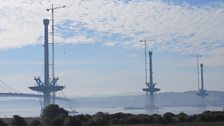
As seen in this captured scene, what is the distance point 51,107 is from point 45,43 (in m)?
99.4

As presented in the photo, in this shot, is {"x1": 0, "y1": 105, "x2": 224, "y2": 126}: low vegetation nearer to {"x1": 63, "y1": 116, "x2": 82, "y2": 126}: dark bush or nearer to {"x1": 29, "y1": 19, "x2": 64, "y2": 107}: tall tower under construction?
{"x1": 63, "y1": 116, "x2": 82, "y2": 126}: dark bush

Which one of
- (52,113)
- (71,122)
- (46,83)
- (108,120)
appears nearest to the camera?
(71,122)

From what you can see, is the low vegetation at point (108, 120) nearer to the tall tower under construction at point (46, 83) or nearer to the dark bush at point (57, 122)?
the dark bush at point (57, 122)

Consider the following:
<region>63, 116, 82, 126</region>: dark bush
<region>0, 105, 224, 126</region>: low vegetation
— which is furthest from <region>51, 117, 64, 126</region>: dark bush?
<region>63, 116, 82, 126</region>: dark bush

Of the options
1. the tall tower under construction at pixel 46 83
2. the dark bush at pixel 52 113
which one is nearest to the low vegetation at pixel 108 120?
the dark bush at pixel 52 113

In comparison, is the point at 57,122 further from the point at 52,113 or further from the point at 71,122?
the point at 52,113

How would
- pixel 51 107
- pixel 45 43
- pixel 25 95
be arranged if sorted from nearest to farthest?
1. pixel 51 107
2. pixel 45 43
3. pixel 25 95

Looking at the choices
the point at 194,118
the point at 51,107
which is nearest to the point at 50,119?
the point at 51,107

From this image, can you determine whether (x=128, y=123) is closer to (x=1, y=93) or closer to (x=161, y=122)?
(x=161, y=122)

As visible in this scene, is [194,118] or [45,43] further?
[45,43]

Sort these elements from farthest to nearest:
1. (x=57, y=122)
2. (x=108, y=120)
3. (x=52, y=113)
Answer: (x=52, y=113) → (x=108, y=120) → (x=57, y=122)

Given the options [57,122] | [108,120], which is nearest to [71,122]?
[57,122]

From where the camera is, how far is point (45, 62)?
160m

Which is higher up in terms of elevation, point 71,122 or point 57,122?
point 71,122
